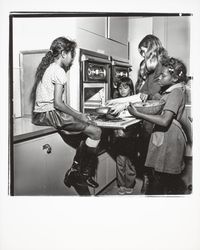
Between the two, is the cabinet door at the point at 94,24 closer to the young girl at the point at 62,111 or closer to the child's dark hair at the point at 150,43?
the young girl at the point at 62,111

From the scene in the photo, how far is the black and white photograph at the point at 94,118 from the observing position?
5.71 ft

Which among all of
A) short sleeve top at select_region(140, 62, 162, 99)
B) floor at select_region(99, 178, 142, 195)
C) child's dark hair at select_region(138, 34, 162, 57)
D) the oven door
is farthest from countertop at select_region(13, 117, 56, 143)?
child's dark hair at select_region(138, 34, 162, 57)

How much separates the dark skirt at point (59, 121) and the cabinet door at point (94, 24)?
19.7 inches

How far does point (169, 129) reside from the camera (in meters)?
1.79

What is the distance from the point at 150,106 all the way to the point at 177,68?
268 mm

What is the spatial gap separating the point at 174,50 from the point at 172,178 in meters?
0.74

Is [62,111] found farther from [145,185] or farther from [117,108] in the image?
[145,185]

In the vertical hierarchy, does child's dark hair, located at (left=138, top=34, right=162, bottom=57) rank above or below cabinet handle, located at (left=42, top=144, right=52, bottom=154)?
above

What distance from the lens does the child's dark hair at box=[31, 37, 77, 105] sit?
5.67 feet

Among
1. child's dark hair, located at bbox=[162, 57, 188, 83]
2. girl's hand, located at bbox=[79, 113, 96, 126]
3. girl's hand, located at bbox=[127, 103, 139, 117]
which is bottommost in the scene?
girl's hand, located at bbox=[79, 113, 96, 126]

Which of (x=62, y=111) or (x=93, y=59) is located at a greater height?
(x=93, y=59)

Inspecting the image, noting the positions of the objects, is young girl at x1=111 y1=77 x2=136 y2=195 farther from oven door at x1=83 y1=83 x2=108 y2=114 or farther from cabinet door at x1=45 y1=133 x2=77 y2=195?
cabinet door at x1=45 y1=133 x2=77 y2=195

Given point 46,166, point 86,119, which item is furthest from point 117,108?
point 46,166
